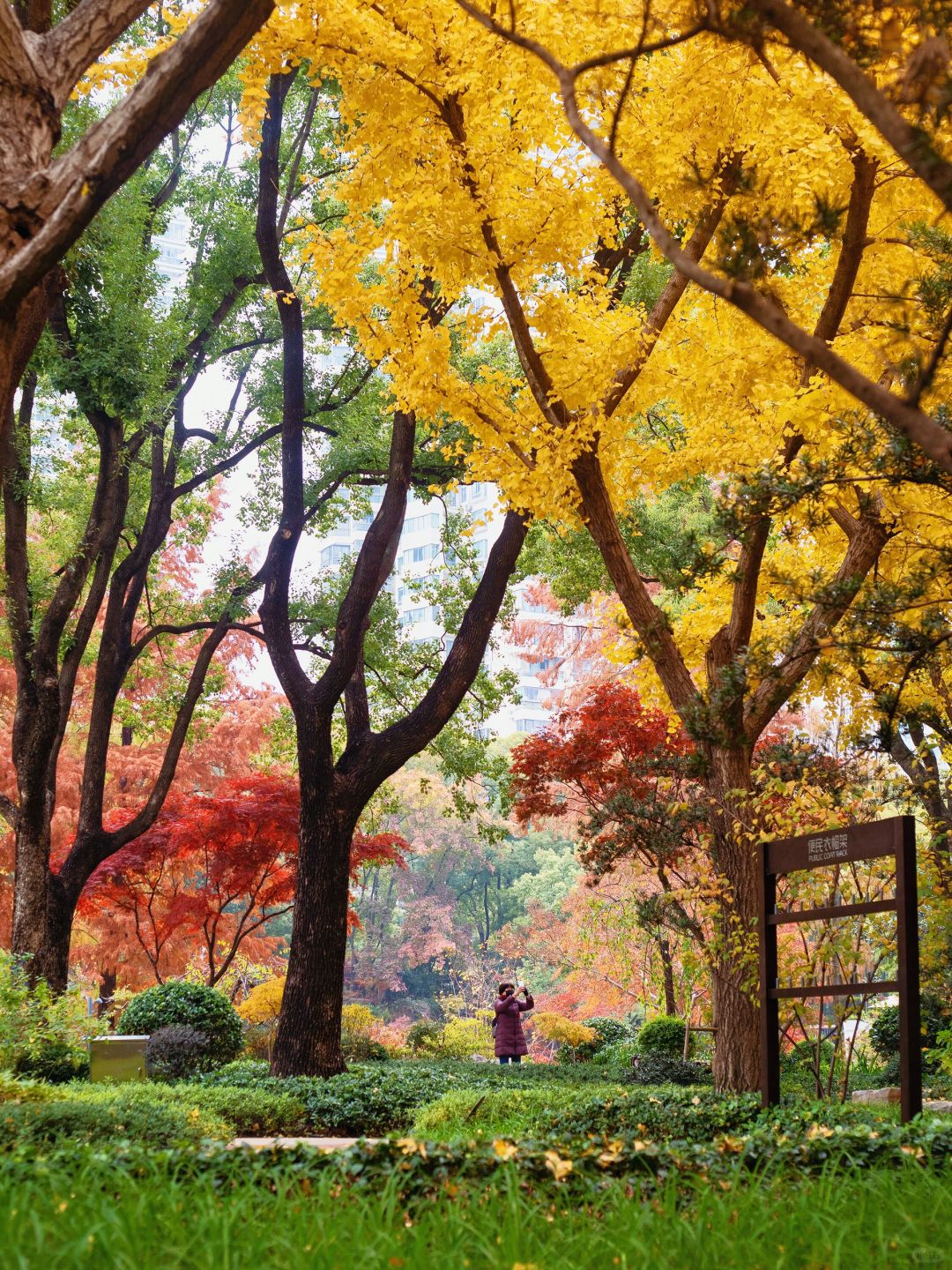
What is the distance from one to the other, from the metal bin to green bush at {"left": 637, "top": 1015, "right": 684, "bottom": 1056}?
6415 mm

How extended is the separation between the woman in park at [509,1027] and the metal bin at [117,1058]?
18.4 feet

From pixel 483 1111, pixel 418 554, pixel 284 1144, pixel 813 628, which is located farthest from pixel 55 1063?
pixel 418 554

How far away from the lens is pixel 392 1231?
2537 mm

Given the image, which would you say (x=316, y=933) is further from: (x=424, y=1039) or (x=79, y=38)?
(x=424, y=1039)

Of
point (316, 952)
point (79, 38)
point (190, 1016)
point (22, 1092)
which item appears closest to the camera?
point (79, 38)

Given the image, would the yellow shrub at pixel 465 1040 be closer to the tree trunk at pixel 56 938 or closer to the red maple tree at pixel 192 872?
the red maple tree at pixel 192 872

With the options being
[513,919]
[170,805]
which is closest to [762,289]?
[170,805]

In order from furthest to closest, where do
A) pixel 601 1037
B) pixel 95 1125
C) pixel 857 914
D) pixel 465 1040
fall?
pixel 465 1040
pixel 601 1037
pixel 857 914
pixel 95 1125

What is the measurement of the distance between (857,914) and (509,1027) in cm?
945

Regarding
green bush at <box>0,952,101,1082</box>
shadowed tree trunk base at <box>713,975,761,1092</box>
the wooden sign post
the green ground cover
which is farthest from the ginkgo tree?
green bush at <box>0,952,101,1082</box>

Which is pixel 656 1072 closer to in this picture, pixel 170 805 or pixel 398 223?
pixel 170 805

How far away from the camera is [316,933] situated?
9.24 m

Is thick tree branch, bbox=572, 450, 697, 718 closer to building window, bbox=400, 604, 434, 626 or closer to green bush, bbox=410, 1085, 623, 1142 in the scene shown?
green bush, bbox=410, 1085, 623, 1142

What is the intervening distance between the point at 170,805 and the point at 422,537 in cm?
4895
